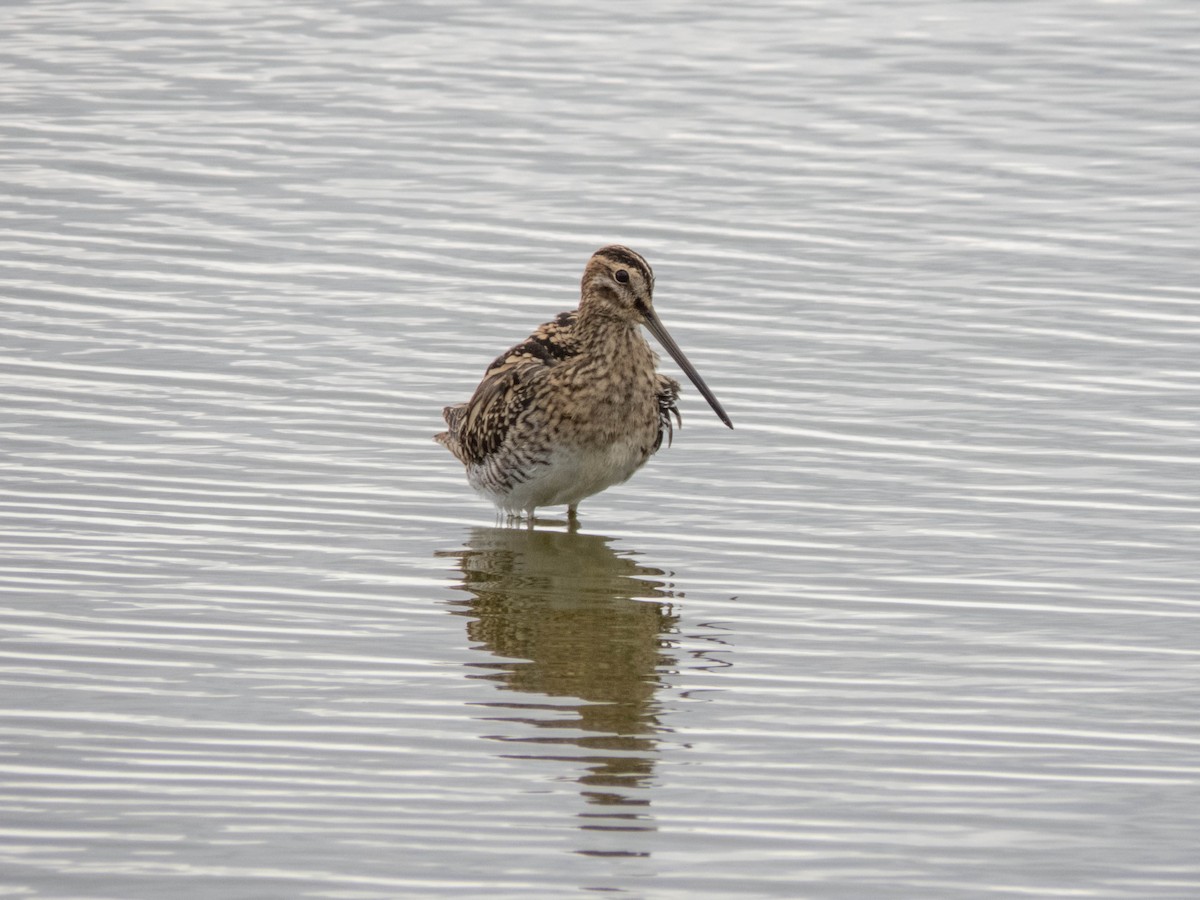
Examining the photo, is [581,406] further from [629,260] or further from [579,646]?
[579,646]

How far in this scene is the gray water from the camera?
6082 millimetres

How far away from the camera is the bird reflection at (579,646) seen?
6.54 metres

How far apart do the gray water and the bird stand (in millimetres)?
259

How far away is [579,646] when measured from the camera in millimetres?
7750

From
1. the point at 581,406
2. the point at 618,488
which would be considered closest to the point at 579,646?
the point at 581,406

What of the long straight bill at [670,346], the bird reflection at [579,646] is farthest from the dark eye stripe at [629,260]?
the bird reflection at [579,646]

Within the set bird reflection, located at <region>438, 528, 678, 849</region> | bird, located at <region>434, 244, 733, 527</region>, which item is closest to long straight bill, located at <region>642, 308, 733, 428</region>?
bird, located at <region>434, 244, 733, 527</region>

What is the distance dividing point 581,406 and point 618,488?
0.90 meters

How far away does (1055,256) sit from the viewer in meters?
12.5

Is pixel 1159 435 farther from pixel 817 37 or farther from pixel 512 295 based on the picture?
pixel 817 37

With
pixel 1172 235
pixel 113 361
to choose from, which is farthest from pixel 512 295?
pixel 1172 235

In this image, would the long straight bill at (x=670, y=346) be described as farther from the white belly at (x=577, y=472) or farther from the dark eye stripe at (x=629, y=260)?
the white belly at (x=577, y=472)

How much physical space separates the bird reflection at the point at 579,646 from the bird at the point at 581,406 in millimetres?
263

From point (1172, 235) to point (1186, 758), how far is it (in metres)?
6.73
